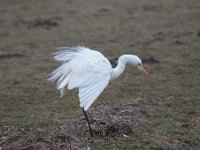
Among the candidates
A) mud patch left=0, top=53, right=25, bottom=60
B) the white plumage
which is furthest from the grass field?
the white plumage

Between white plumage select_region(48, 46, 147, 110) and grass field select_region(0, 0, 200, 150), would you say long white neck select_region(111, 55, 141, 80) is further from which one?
grass field select_region(0, 0, 200, 150)

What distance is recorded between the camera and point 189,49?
12.2 m

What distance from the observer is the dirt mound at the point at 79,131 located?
5.86m

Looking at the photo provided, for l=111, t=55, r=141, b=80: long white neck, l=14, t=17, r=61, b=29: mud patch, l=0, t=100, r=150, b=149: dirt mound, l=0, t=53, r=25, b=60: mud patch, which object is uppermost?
l=111, t=55, r=141, b=80: long white neck

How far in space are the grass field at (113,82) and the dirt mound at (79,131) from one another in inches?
0.5

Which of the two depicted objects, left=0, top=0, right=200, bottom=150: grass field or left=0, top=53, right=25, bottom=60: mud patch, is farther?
left=0, top=53, right=25, bottom=60: mud patch

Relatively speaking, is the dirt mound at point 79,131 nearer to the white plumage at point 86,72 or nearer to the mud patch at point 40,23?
the white plumage at point 86,72

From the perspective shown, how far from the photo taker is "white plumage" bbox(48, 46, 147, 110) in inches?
227

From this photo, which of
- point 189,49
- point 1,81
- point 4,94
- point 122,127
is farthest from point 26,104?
point 189,49

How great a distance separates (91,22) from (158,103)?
7653 mm

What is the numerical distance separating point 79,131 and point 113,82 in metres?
3.39

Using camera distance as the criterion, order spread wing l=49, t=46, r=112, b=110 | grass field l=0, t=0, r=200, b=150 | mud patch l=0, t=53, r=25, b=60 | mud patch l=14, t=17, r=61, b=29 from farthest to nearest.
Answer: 1. mud patch l=14, t=17, r=61, b=29
2. mud patch l=0, t=53, r=25, b=60
3. grass field l=0, t=0, r=200, b=150
4. spread wing l=49, t=46, r=112, b=110

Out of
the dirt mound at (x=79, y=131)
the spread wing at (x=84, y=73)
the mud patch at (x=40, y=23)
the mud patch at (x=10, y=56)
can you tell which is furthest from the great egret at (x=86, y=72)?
the mud patch at (x=40, y=23)

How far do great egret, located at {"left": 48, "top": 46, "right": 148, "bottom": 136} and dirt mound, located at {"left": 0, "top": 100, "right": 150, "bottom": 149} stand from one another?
0.90 feet
